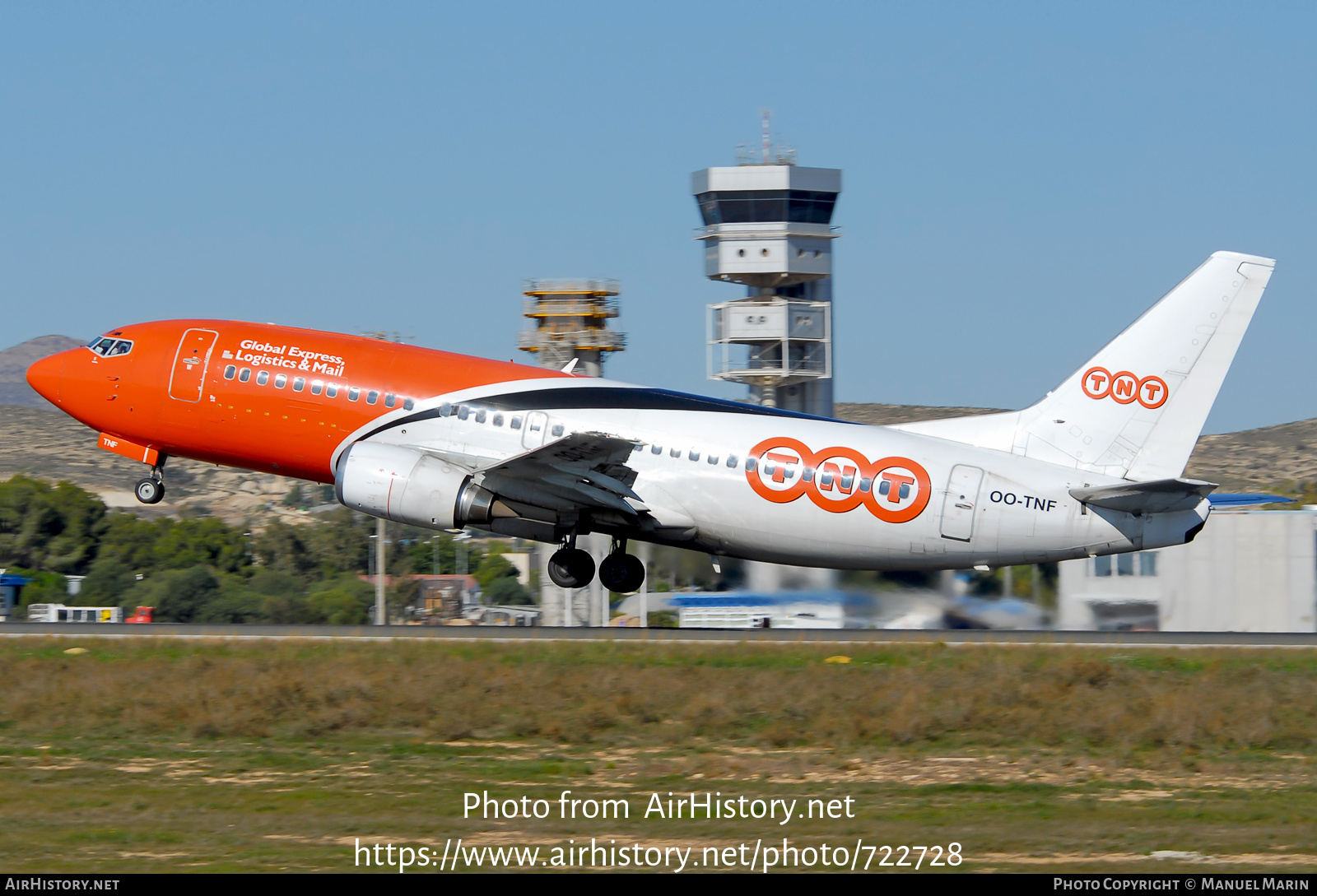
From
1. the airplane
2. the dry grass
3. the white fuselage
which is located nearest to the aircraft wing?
the airplane

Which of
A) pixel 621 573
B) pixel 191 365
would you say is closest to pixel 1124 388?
pixel 621 573

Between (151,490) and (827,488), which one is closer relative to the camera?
(827,488)

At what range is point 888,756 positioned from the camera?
1962cm

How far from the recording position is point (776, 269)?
69812 millimetres

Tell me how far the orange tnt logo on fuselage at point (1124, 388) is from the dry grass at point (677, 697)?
17.3 ft

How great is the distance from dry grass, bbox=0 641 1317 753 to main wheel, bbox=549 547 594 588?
3.50 metres

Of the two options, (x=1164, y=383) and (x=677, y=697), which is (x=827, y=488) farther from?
(x=677, y=697)

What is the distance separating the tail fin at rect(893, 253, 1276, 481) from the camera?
28.0 m

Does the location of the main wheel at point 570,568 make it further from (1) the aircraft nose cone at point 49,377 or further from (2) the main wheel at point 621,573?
(1) the aircraft nose cone at point 49,377

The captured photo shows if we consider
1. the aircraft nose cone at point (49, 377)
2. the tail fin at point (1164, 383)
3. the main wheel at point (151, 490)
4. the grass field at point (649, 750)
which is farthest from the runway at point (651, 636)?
the aircraft nose cone at point (49, 377)

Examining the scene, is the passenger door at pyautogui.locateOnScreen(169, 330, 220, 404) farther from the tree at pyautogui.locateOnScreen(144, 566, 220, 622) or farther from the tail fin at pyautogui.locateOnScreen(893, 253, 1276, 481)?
the tree at pyautogui.locateOnScreen(144, 566, 220, 622)

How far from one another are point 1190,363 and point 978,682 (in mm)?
9034

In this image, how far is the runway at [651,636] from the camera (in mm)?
28000

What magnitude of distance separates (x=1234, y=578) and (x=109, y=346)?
3160 cm
